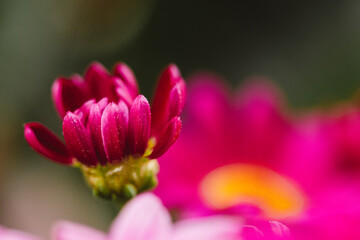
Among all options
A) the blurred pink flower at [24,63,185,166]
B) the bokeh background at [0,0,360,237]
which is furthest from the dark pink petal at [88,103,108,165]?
the bokeh background at [0,0,360,237]

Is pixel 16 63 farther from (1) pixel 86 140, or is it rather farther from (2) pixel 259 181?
(1) pixel 86 140

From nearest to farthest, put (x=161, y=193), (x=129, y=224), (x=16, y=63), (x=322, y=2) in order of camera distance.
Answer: (x=129, y=224), (x=161, y=193), (x=16, y=63), (x=322, y=2)

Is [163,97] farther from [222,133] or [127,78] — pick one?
[222,133]

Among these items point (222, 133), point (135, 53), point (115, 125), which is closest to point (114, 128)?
point (115, 125)

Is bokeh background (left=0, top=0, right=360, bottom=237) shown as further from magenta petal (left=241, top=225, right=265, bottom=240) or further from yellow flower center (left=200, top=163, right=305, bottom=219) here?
magenta petal (left=241, top=225, right=265, bottom=240)

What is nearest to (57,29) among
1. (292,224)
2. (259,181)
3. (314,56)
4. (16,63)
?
(16,63)

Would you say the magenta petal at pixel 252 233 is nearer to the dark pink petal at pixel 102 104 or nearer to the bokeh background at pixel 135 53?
the dark pink petal at pixel 102 104
